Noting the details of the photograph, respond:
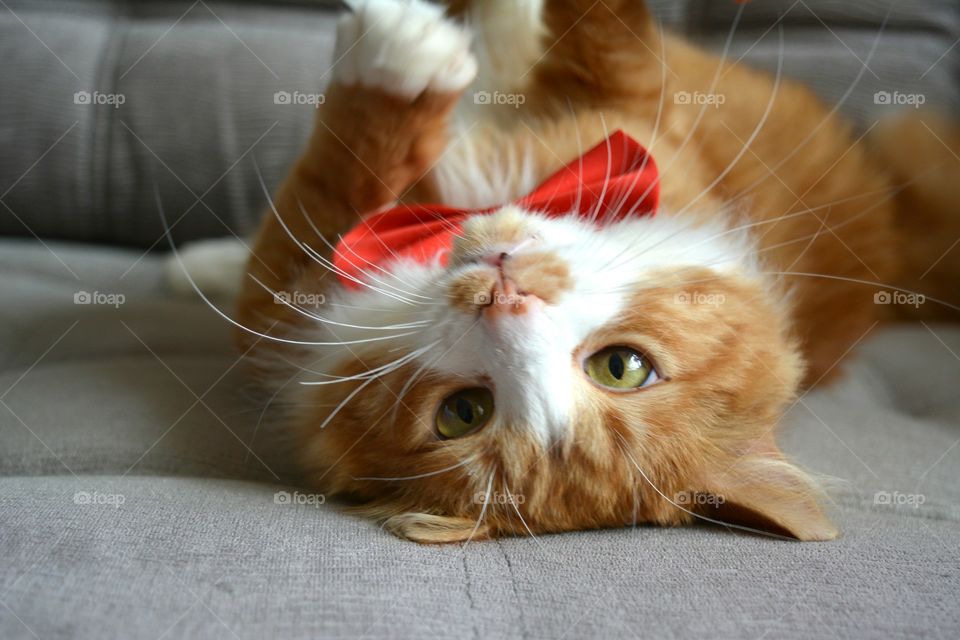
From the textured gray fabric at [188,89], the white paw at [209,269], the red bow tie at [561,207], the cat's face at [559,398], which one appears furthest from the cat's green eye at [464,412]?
the textured gray fabric at [188,89]

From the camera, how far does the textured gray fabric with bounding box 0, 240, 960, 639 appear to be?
91 centimetres

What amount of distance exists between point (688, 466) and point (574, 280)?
→ 1.12 feet

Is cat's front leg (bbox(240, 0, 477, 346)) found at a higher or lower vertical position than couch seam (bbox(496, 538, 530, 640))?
higher

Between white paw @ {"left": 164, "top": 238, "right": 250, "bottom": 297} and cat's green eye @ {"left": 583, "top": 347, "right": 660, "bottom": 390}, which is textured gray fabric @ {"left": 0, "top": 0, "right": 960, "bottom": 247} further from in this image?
cat's green eye @ {"left": 583, "top": 347, "right": 660, "bottom": 390}

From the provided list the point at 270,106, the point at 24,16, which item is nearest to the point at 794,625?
the point at 270,106

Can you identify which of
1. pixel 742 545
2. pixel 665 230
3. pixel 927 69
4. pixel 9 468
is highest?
pixel 927 69

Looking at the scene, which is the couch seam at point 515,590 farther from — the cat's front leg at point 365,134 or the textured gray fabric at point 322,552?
the cat's front leg at point 365,134

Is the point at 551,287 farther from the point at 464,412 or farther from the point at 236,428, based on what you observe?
the point at 236,428

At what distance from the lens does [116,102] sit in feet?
7.02

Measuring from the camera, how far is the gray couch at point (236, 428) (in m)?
0.94

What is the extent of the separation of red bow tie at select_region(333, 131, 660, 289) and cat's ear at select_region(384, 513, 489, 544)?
0.41 m

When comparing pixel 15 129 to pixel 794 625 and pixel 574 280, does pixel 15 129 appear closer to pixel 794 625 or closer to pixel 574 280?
pixel 574 280

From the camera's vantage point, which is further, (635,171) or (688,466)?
(635,171)

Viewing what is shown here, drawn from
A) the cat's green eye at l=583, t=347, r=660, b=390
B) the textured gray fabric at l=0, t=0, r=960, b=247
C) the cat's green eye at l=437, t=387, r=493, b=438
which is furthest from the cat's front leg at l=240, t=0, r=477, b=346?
the textured gray fabric at l=0, t=0, r=960, b=247
